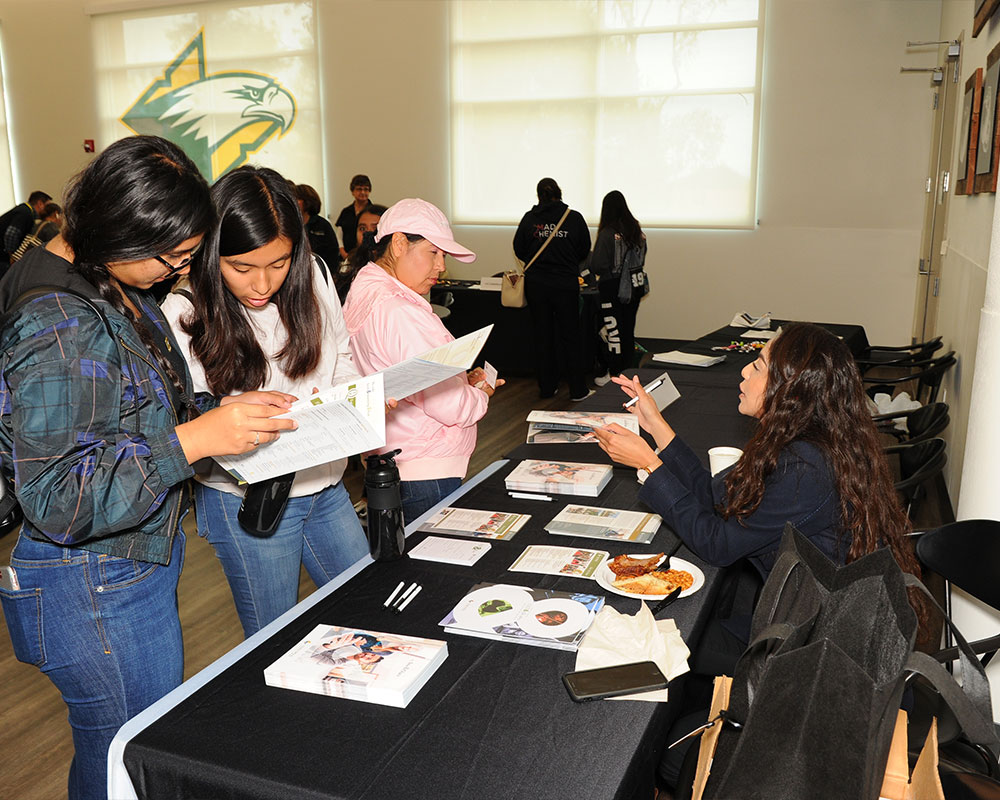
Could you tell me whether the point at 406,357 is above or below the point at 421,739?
above

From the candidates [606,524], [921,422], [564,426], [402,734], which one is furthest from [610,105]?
[402,734]

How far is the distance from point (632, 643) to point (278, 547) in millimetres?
795

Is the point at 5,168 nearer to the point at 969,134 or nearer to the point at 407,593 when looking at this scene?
the point at 969,134

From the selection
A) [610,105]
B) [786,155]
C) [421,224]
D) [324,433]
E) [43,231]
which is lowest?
[324,433]

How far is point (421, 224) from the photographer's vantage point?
209 centimetres

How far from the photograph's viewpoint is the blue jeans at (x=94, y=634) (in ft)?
4.26

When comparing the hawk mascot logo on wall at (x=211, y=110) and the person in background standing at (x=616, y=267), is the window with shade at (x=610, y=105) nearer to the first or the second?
the person in background standing at (x=616, y=267)

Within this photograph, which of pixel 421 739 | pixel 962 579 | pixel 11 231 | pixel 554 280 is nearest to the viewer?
pixel 421 739

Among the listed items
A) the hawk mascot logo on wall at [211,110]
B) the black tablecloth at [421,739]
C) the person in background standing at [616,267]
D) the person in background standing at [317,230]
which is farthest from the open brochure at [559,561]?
the hawk mascot logo on wall at [211,110]

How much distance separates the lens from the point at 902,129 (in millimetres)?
7223

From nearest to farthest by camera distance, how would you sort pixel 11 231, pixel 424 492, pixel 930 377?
pixel 424 492, pixel 930 377, pixel 11 231

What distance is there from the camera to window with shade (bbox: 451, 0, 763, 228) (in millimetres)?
7719

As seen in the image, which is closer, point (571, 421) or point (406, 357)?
point (406, 357)

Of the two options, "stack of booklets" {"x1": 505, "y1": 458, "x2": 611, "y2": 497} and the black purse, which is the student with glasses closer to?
the black purse
